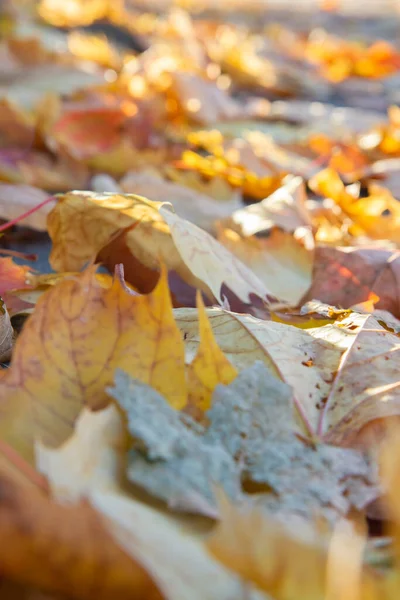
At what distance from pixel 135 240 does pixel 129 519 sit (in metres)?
0.43

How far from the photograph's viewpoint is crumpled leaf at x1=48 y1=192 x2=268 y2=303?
2.26ft

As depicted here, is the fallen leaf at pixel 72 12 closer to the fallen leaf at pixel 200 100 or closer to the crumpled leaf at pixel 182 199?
the fallen leaf at pixel 200 100

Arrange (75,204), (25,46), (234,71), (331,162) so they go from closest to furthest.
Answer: (75,204) → (331,162) → (25,46) → (234,71)

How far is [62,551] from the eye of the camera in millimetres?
298

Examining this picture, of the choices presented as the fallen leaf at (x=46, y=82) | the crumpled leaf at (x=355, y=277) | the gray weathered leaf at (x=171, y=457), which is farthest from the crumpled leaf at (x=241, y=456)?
the fallen leaf at (x=46, y=82)

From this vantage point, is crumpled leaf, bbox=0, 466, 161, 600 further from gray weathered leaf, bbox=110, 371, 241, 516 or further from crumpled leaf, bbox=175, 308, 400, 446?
crumpled leaf, bbox=175, 308, 400, 446

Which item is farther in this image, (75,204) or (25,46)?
(25,46)

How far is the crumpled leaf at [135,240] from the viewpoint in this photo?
69 cm

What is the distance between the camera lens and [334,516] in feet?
1.28

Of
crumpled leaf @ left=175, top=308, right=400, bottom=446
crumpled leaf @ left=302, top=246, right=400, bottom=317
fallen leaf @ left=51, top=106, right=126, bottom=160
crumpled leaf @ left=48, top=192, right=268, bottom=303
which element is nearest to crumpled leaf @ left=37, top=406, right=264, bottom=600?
crumpled leaf @ left=175, top=308, right=400, bottom=446

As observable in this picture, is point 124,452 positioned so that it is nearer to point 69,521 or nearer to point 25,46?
point 69,521

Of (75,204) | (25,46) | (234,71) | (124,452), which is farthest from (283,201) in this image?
(234,71)

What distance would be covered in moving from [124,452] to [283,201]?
69 centimetres

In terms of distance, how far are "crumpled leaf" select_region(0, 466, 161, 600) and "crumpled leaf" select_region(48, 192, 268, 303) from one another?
15.2 inches
